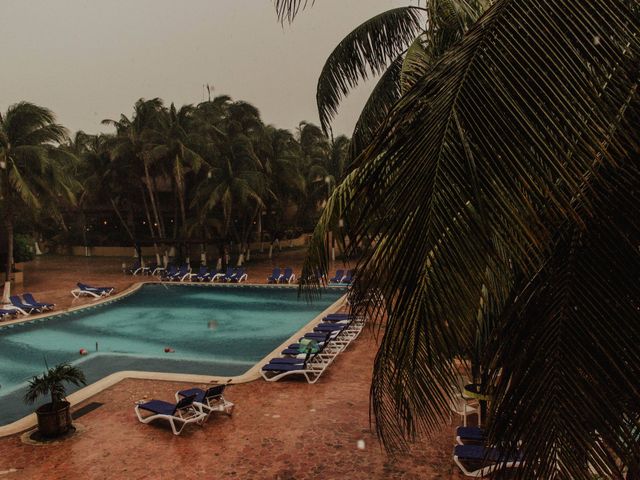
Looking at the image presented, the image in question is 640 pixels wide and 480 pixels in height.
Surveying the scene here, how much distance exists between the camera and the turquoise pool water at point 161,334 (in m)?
12.1

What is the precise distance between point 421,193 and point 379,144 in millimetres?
278

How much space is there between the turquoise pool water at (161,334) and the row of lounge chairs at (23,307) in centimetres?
93

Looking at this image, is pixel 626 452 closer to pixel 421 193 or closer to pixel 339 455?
pixel 421 193

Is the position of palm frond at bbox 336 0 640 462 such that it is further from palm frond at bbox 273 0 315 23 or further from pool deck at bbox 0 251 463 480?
pool deck at bbox 0 251 463 480

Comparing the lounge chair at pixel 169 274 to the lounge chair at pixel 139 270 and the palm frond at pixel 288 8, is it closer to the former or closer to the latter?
the lounge chair at pixel 139 270

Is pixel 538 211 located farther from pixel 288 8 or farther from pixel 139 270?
pixel 139 270

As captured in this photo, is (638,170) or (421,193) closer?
(421,193)

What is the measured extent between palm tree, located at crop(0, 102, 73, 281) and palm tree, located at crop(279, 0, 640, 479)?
21.4m

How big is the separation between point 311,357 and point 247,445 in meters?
3.67

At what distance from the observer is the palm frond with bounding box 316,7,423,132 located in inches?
310

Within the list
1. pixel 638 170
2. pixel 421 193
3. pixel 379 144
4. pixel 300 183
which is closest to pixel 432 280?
pixel 421 193

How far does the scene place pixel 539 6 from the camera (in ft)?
6.25

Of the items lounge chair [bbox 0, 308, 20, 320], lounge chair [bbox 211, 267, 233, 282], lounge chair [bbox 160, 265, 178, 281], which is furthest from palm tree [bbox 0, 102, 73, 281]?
lounge chair [bbox 211, 267, 233, 282]

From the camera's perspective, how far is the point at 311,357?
10.7 meters
